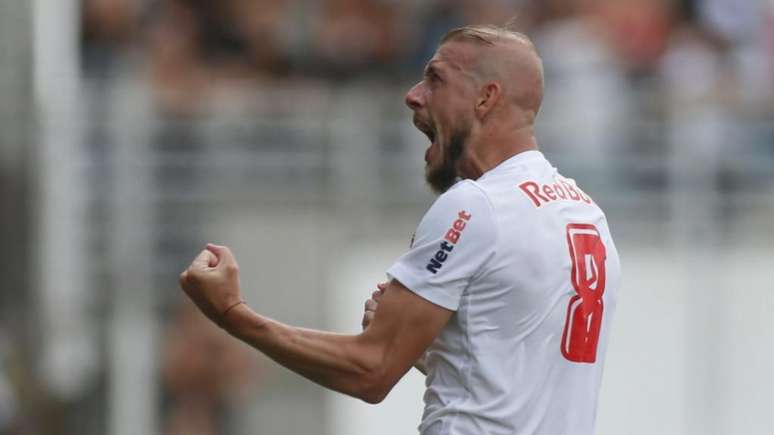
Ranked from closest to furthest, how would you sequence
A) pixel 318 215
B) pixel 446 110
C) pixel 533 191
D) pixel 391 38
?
pixel 533 191 → pixel 446 110 → pixel 318 215 → pixel 391 38

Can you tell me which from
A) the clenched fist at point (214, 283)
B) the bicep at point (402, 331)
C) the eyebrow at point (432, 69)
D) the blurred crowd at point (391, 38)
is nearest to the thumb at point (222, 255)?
the clenched fist at point (214, 283)

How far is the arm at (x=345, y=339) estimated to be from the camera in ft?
17.6

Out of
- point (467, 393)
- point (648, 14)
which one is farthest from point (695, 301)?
point (467, 393)

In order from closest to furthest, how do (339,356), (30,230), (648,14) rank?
(339,356), (30,230), (648,14)

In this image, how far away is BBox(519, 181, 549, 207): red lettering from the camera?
552 cm

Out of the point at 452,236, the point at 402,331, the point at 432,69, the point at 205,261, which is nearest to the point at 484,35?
the point at 432,69

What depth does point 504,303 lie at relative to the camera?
5449 mm

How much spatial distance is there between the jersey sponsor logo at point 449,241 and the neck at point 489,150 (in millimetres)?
246

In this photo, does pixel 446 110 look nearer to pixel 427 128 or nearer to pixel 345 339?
pixel 427 128

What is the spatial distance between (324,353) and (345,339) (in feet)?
0.23

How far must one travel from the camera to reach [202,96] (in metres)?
15.0

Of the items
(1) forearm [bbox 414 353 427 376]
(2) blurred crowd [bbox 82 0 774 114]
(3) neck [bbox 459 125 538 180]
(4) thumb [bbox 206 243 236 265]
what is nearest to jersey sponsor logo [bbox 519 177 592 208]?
(3) neck [bbox 459 125 538 180]

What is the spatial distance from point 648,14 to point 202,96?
3.53 metres

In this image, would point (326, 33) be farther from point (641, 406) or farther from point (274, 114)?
point (641, 406)
